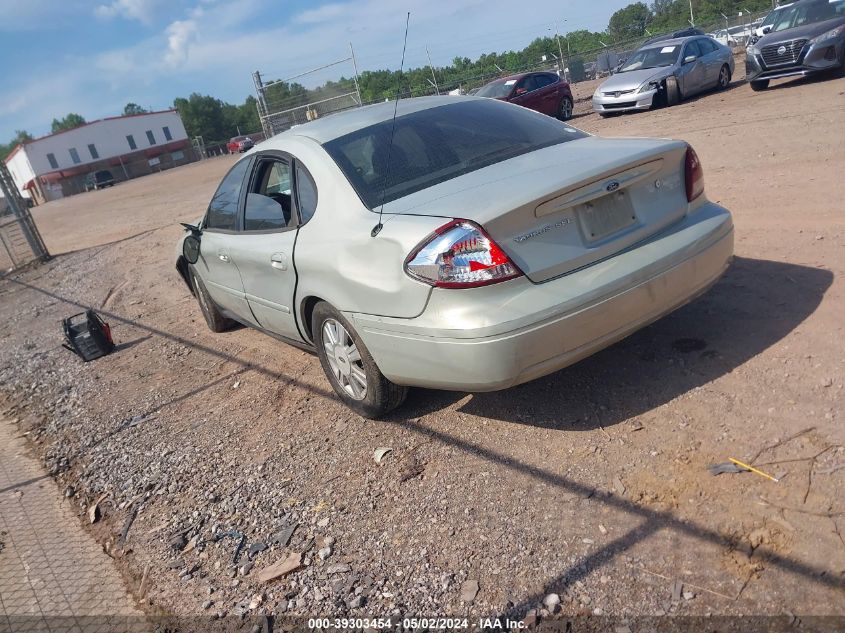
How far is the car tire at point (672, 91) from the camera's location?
1617 centimetres

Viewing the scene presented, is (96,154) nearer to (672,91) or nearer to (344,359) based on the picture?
(672,91)

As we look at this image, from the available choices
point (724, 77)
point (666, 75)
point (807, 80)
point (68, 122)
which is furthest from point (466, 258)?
point (68, 122)

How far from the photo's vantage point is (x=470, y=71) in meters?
33.3

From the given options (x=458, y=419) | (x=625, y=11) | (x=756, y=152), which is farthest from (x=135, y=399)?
(x=625, y=11)

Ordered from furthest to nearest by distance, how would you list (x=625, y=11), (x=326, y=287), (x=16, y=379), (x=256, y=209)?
(x=625, y=11), (x=16, y=379), (x=256, y=209), (x=326, y=287)

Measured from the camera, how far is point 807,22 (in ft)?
48.1

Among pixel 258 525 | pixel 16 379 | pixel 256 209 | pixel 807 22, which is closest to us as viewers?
pixel 258 525

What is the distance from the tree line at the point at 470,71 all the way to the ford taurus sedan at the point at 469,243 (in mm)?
540

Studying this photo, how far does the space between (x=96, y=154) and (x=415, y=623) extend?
80.4 metres

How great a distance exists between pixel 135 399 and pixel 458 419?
115 inches

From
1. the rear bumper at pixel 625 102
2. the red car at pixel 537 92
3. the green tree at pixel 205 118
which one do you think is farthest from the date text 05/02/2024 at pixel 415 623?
the green tree at pixel 205 118

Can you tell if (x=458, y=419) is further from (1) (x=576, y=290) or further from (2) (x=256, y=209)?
(2) (x=256, y=209)

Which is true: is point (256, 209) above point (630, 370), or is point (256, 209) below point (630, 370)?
above

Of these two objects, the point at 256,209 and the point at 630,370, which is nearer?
the point at 630,370
